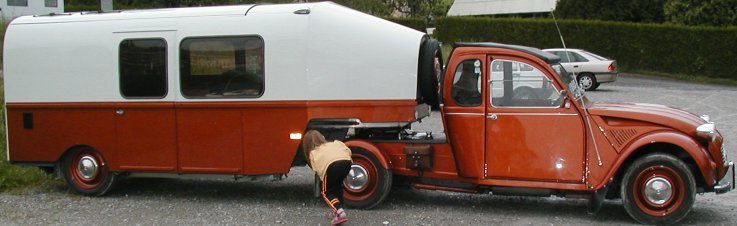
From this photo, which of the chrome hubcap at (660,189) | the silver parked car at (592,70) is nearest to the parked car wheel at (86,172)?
→ the chrome hubcap at (660,189)

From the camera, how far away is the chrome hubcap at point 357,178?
28.4 ft

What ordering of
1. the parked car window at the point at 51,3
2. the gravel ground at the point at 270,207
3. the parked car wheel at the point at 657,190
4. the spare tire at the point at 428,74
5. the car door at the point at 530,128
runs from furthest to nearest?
the parked car window at the point at 51,3 < the spare tire at the point at 428,74 < the gravel ground at the point at 270,207 < the car door at the point at 530,128 < the parked car wheel at the point at 657,190

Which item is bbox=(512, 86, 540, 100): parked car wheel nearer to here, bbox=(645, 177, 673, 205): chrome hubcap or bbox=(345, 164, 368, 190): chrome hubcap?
bbox=(645, 177, 673, 205): chrome hubcap

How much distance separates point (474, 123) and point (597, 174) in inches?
53.3

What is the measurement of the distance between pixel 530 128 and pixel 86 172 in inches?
213

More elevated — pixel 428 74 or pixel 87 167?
pixel 428 74

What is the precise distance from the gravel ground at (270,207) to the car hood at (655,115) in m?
1.03

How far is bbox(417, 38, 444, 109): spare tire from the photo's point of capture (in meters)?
8.79

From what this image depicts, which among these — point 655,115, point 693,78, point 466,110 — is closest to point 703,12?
point 693,78

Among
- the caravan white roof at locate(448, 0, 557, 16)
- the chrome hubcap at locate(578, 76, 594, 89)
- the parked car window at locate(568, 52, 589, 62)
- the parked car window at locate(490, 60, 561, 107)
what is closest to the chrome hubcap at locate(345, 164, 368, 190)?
the parked car window at locate(490, 60, 561, 107)

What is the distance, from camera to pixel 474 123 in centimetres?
830

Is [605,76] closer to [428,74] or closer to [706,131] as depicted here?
[428,74]

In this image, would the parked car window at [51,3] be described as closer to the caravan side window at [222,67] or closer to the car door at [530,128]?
the caravan side window at [222,67]

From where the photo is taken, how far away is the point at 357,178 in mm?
8680
